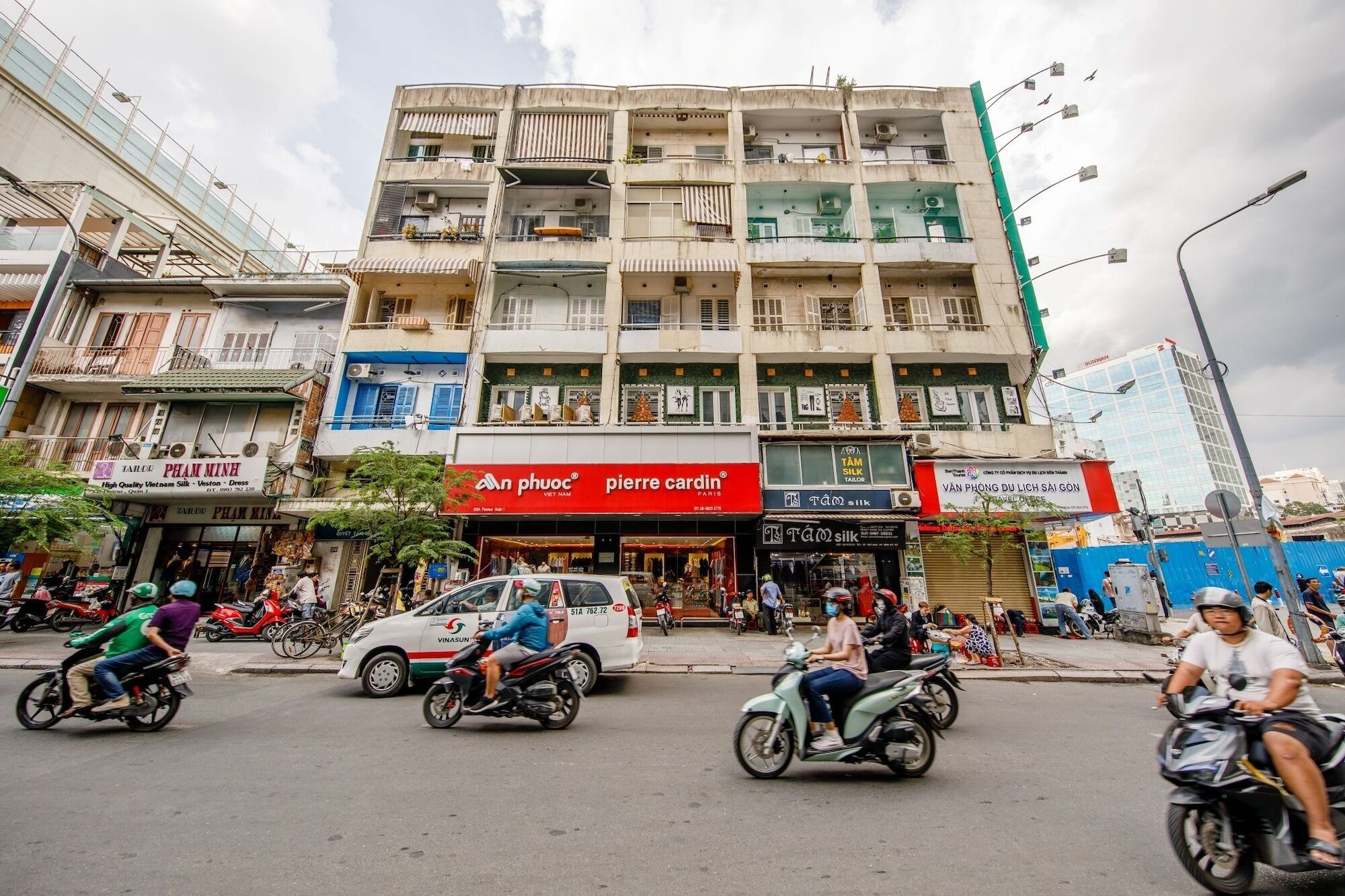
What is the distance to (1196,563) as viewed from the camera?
68.2ft

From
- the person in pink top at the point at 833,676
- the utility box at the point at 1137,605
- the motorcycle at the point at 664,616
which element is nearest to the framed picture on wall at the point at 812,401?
the motorcycle at the point at 664,616

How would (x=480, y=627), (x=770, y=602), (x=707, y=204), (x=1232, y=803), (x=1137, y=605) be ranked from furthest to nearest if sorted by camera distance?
(x=707, y=204)
(x=770, y=602)
(x=1137, y=605)
(x=480, y=627)
(x=1232, y=803)

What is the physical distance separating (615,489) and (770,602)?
5547 millimetres

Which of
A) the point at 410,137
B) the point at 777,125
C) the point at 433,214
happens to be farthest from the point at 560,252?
the point at 777,125

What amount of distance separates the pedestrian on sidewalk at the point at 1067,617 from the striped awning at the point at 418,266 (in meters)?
21.5

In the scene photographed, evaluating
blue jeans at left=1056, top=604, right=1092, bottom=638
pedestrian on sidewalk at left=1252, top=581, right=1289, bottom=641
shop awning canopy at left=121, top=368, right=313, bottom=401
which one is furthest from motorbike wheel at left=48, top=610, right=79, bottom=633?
blue jeans at left=1056, top=604, right=1092, bottom=638

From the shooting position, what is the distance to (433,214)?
2005 centimetres

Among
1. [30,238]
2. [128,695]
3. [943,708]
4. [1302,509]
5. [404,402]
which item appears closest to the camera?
[128,695]

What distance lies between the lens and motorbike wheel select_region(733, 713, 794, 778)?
15.1ft

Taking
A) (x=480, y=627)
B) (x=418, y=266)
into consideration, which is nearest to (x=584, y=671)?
(x=480, y=627)

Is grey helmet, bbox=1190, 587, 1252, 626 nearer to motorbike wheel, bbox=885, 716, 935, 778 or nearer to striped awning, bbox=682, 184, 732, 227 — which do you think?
motorbike wheel, bbox=885, 716, 935, 778

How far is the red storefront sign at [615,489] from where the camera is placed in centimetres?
1516

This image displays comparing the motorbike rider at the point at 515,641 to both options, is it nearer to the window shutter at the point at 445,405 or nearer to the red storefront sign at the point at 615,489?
the red storefront sign at the point at 615,489

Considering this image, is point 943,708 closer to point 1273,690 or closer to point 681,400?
point 1273,690
